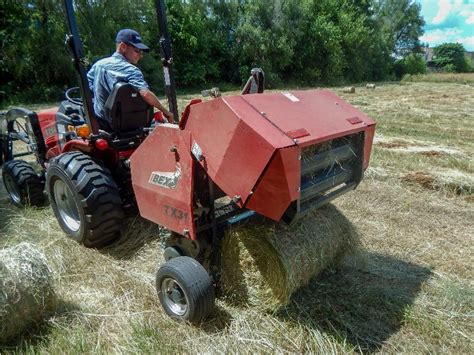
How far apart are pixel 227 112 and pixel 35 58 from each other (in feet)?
60.5

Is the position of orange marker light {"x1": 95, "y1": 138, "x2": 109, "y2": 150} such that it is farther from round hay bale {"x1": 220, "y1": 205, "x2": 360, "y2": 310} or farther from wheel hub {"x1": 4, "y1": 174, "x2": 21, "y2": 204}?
wheel hub {"x1": 4, "y1": 174, "x2": 21, "y2": 204}

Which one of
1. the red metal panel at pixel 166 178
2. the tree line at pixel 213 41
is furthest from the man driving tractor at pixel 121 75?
the tree line at pixel 213 41

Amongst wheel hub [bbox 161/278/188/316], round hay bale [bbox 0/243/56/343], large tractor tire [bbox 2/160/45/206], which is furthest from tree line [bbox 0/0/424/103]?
wheel hub [bbox 161/278/188/316]

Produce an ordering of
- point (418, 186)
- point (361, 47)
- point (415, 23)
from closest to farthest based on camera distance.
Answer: point (418, 186), point (361, 47), point (415, 23)

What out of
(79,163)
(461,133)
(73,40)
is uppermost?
(73,40)

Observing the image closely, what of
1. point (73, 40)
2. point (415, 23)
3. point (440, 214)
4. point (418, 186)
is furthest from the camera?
point (415, 23)

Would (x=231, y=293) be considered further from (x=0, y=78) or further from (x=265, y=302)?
(x=0, y=78)

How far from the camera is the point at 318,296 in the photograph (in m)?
2.97

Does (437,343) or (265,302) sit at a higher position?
(265,302)

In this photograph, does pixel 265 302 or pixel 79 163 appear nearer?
pixel 265 302

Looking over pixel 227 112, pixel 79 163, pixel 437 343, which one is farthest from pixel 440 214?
pixel 79 163

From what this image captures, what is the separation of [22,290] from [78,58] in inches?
71.9

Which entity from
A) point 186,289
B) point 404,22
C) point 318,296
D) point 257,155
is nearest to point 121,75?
point 257,155

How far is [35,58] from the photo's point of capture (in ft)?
59.0
